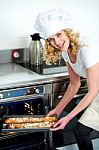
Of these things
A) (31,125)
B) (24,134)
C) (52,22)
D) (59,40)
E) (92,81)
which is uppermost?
(52,22)

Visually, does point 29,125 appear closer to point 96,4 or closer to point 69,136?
point 69,136

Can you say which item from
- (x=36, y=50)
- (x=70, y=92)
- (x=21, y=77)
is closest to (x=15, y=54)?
(x=36, y=50)

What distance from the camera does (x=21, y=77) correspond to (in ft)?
7.18

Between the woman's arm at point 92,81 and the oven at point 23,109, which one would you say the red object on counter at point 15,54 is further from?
the woman's arm at point 92,81

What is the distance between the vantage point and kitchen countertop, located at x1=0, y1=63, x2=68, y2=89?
6.85 ft

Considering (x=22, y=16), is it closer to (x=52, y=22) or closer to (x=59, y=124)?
(x=52, y=22)

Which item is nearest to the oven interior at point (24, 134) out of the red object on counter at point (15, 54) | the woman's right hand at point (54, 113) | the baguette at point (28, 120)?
the woman's right hand at point (54, 113)

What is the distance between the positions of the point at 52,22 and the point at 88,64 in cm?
32

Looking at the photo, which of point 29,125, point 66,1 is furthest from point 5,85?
point 66,1

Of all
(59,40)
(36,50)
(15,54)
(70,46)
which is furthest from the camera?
(15,54)

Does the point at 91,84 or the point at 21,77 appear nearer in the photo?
the point at 91,84

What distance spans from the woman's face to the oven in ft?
1.34

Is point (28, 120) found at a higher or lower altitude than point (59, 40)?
lower

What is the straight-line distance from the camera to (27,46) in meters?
2.62
